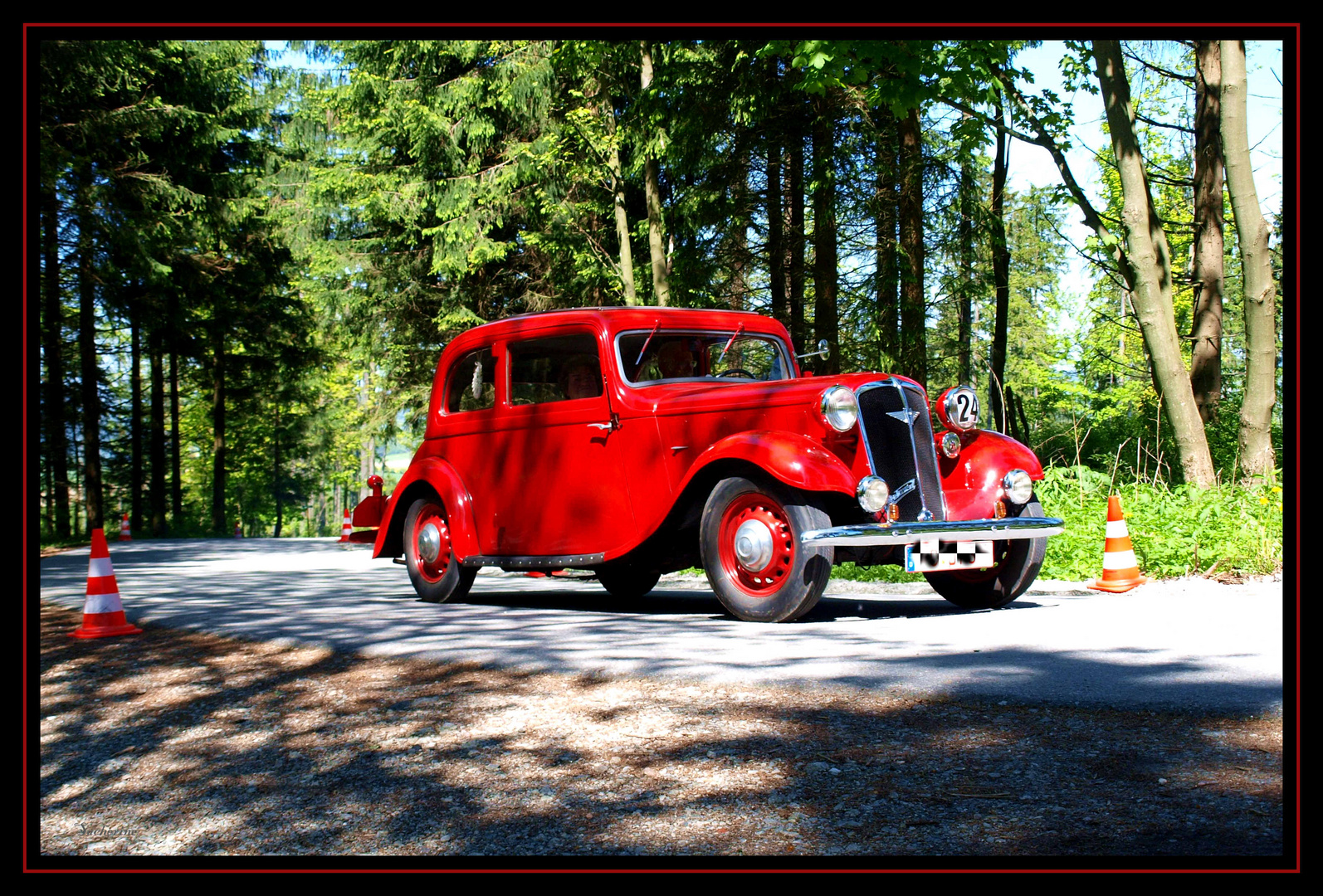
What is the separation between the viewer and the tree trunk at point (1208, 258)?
15.7m

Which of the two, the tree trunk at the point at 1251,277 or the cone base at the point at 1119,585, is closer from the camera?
the cone base at the point at 1119,585

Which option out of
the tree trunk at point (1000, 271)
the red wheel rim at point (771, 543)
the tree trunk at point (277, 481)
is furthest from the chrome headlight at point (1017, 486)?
the tree trunk at point (277, 481)

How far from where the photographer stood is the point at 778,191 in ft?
55.4

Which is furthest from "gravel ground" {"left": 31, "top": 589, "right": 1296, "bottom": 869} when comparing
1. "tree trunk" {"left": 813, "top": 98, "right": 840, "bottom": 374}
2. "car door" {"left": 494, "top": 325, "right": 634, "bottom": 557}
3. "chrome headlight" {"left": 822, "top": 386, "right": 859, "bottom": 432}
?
"tree trunk" {"left": 813, "top": 98, "right": 840, "bottom": 374}

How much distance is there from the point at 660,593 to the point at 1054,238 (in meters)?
26.9

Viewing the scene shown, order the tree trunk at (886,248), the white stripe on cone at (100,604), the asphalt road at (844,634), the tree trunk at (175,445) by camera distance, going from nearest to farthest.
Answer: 1. the asphalt road at (844,634)
2. the white stripe on cone at (100,604)
3. the tree trunk at (886,248)
4. the tree trunk at (175,445)

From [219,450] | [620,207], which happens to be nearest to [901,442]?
[620,207]

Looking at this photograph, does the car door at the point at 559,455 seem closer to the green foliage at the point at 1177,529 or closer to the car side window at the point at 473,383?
the car side window at the point at 473,383

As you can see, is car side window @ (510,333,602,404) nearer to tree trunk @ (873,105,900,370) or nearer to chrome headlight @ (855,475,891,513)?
chrome headlight @ (855,475,891,513)

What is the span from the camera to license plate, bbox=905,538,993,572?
7000 mm

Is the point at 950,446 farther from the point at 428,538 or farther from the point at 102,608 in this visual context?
the point at 102,608

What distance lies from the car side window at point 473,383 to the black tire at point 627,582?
67.8 inches

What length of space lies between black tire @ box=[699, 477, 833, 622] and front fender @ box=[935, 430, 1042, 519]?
1.38 m

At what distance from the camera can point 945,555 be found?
7.11 meters
